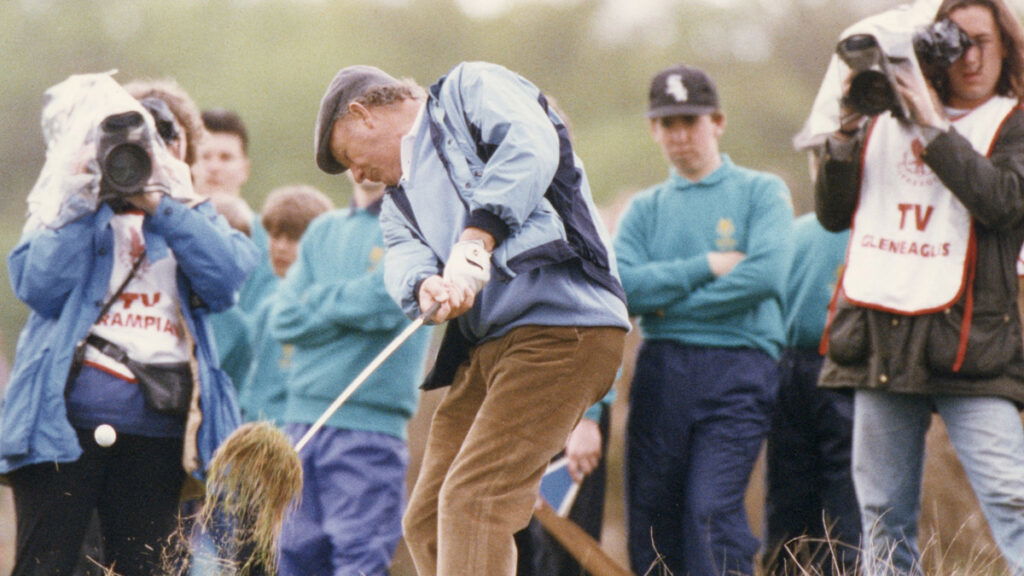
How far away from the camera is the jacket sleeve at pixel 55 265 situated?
5.00m

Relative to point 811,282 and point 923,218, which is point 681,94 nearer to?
point 811,282

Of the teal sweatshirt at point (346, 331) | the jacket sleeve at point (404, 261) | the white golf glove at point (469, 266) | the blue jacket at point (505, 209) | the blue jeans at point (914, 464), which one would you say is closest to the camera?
the white golf glove at point (469, 266)

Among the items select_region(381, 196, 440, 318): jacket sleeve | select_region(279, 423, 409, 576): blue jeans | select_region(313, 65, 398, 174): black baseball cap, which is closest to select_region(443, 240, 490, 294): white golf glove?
select_region(381, 196, 440, 318): jacket sleeve

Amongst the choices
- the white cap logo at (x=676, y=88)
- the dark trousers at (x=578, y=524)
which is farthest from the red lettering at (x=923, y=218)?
the dark trousers at (x=578, y=524)

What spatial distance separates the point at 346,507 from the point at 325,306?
813 mm

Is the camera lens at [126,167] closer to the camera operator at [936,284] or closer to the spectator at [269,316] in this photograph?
the spectator at [269,316]

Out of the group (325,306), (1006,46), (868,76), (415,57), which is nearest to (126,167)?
(325,306)

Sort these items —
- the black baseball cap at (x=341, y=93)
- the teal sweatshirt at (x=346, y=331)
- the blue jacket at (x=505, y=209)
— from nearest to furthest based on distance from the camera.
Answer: the blue jacket at (x=505, y=209) → the black baseball cap at (x=341, y=93) → the teal sweatshirt at (x=346, y=331)

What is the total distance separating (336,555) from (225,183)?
2.46 m

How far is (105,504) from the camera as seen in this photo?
16.5 feet

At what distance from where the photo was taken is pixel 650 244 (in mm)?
6578

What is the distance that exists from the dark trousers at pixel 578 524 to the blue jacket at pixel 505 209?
2.42 meters

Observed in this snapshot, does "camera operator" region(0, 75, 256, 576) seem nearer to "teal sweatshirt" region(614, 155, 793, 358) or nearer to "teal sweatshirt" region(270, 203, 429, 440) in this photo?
"teal sweatshirt" region(270, 203, 429, 440)

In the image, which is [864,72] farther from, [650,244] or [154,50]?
[154,50]
